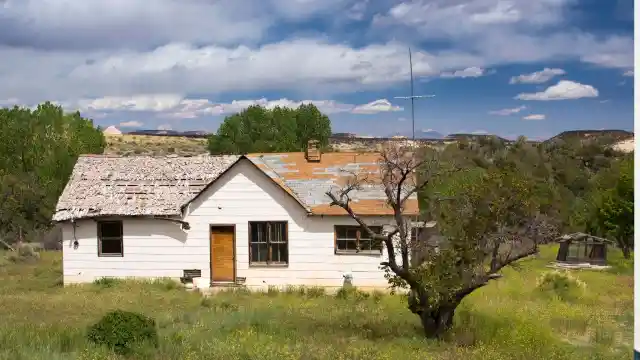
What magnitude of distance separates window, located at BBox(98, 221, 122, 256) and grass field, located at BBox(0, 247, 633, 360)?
1.57 m

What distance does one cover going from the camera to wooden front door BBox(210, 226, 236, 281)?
21922 mm

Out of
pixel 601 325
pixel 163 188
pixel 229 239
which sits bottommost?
pixel 601 325

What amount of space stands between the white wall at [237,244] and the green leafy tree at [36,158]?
670 inches

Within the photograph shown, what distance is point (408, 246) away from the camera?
13.4 m

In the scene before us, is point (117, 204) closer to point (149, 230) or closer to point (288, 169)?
point (149, 230)

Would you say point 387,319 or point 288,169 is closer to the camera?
point 387,319

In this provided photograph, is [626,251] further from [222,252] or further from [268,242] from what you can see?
[222,252]

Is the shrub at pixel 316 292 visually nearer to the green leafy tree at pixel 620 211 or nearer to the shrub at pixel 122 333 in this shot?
the shrub at pixel 122 333

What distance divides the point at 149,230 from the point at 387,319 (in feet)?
32.4

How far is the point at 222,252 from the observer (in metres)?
22.0

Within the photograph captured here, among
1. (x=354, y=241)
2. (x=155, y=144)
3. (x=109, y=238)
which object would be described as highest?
(x=155, y=144)

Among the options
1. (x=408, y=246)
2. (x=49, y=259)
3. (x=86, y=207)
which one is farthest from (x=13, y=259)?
(x=408, y=246)

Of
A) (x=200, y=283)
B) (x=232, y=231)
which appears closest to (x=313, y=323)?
(x=200, y=283)

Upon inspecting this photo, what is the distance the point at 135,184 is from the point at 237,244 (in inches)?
183
